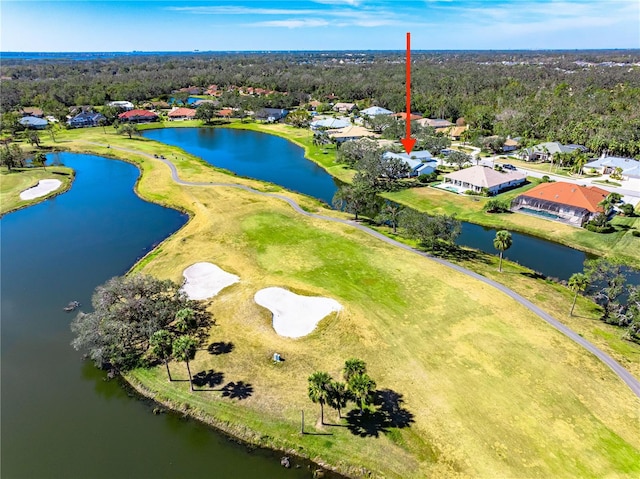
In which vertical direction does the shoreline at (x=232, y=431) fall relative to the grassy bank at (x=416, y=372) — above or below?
below

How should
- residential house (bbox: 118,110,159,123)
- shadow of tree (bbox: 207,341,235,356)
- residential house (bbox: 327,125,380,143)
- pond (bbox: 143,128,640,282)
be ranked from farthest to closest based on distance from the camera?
residential house (bbox: 118,110,159,123) → residential house (bbox: 327,125,380,143) → pond (bbox: 143,128,640,282) → shadow of tree (bbox: 207,341,235,356)

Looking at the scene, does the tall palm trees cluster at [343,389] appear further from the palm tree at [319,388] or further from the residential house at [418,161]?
the residential house at [418,161]

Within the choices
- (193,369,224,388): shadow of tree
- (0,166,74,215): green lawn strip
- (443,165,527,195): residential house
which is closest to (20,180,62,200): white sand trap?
(0,166,74,215): green lawn strip

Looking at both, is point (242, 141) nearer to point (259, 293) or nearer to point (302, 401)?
point (259, 293)

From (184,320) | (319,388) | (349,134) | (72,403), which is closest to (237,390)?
(184,320)

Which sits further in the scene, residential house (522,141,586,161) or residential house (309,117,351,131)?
residential house (309,117,351,131)

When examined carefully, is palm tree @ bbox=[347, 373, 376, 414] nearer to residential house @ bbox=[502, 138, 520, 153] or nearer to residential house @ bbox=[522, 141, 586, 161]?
residential house @ bbox=[522, 141, 586, 161]

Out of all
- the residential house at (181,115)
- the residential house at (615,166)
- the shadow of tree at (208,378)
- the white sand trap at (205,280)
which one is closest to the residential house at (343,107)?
the residential house at (181,115)
